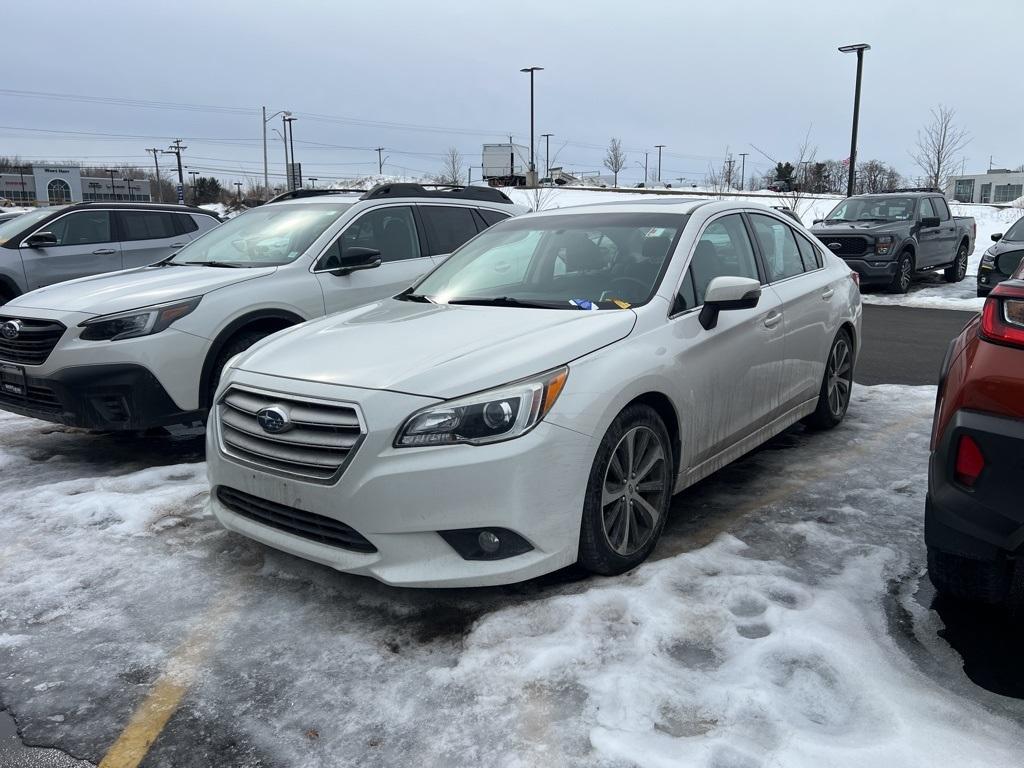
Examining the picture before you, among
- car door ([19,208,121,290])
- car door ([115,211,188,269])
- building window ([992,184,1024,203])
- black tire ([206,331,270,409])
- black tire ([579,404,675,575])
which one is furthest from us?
building window ([992,184,1024,203])

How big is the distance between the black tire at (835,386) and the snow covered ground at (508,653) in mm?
1447

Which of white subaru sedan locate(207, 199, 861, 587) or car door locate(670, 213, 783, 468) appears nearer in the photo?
white subaru sedan locate(207, 199, 861, 587)

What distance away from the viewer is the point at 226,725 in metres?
2.64

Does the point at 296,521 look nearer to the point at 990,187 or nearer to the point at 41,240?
the point at 41,240

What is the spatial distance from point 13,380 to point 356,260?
2.39 metres

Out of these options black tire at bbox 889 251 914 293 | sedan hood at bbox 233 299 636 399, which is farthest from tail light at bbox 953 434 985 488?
black tire at bbox 889 251 914 293

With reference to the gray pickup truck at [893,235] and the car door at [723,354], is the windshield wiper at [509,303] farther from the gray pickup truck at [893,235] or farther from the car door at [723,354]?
the gray pickup truck at [893,235]

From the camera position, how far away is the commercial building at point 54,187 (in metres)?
107

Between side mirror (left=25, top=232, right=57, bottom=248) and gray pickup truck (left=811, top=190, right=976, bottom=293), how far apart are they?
12.7m

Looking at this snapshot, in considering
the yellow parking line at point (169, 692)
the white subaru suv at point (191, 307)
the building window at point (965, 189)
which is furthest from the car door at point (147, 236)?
the building window at point (965, 189)

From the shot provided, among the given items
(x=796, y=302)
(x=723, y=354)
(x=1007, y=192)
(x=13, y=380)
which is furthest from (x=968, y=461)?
(x=1007, y=192)

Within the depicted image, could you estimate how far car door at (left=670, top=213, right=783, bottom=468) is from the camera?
3.94 metres

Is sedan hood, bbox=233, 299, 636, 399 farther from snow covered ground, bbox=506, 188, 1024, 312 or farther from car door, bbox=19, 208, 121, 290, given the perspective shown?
car door, bbox=19, 208, 121, 290

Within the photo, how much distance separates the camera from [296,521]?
3367 mm
